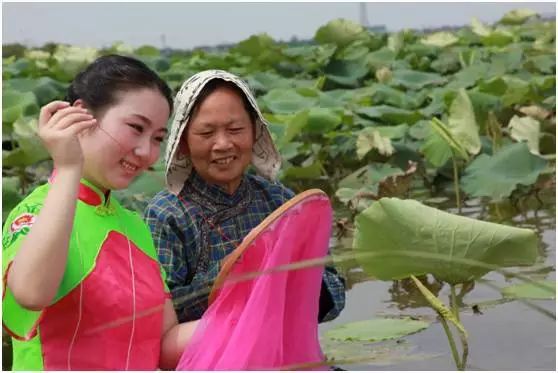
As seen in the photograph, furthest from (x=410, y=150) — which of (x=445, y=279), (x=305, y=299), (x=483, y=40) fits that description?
(x=483, y=40)

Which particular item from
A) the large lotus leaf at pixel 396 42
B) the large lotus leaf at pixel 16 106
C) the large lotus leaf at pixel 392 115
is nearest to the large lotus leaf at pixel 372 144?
the large lotus leaf at pixel 392 115

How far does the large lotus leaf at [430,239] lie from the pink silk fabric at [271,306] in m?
0.20

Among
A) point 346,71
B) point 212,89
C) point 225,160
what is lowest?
point 346,71

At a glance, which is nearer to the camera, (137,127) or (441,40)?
(137,127)

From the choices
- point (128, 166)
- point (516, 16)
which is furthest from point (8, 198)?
point (516, 16)

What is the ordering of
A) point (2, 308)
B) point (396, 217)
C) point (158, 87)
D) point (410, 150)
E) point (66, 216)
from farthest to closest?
point (410, 150) < point (396, 217) < point (158, 87) < point (2, 308) < point (66, 216)

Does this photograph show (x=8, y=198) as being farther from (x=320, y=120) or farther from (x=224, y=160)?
(x=320, y=120)

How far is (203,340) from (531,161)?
231 centimetres

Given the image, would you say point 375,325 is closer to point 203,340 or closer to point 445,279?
point 445,279

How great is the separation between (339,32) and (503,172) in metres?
3.95

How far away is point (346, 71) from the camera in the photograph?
23.9 feet

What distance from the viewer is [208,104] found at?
6.10 feet

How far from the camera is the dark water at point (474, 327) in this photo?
238 centimetres

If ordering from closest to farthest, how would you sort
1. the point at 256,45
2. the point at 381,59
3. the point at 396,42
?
the point at 381,59 → the point at 256,45 → the point at 396,42
